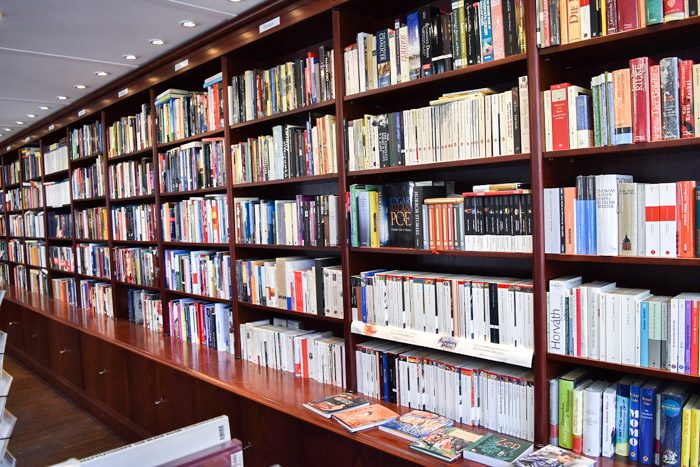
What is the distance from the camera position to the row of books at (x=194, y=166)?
130 inches

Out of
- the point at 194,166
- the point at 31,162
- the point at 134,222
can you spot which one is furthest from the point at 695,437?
the point at 31,162

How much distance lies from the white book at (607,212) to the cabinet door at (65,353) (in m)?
4.28

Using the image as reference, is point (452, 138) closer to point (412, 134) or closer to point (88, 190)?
point (412, 134)

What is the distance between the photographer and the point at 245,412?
271 centimetres

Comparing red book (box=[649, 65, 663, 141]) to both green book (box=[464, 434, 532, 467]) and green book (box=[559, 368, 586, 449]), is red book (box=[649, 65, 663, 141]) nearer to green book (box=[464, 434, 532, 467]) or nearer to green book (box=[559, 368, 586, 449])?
green book (box=[559, 368, 586, 449])

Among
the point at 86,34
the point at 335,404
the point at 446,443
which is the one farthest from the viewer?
the point at 86,34

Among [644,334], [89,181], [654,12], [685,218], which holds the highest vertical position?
[654,12]

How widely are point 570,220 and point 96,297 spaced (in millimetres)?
4557

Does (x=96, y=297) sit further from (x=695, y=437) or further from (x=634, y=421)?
(x=695, y=437)

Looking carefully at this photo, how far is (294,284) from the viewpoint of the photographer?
281 cm

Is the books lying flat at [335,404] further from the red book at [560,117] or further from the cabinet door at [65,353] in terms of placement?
the cabinet door at [65,353]

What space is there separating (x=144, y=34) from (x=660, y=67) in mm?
2749

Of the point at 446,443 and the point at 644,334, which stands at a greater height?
the point at 644,334

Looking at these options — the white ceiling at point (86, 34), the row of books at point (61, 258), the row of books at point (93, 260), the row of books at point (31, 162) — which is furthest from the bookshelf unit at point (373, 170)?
the row of books at point (31, 162)
